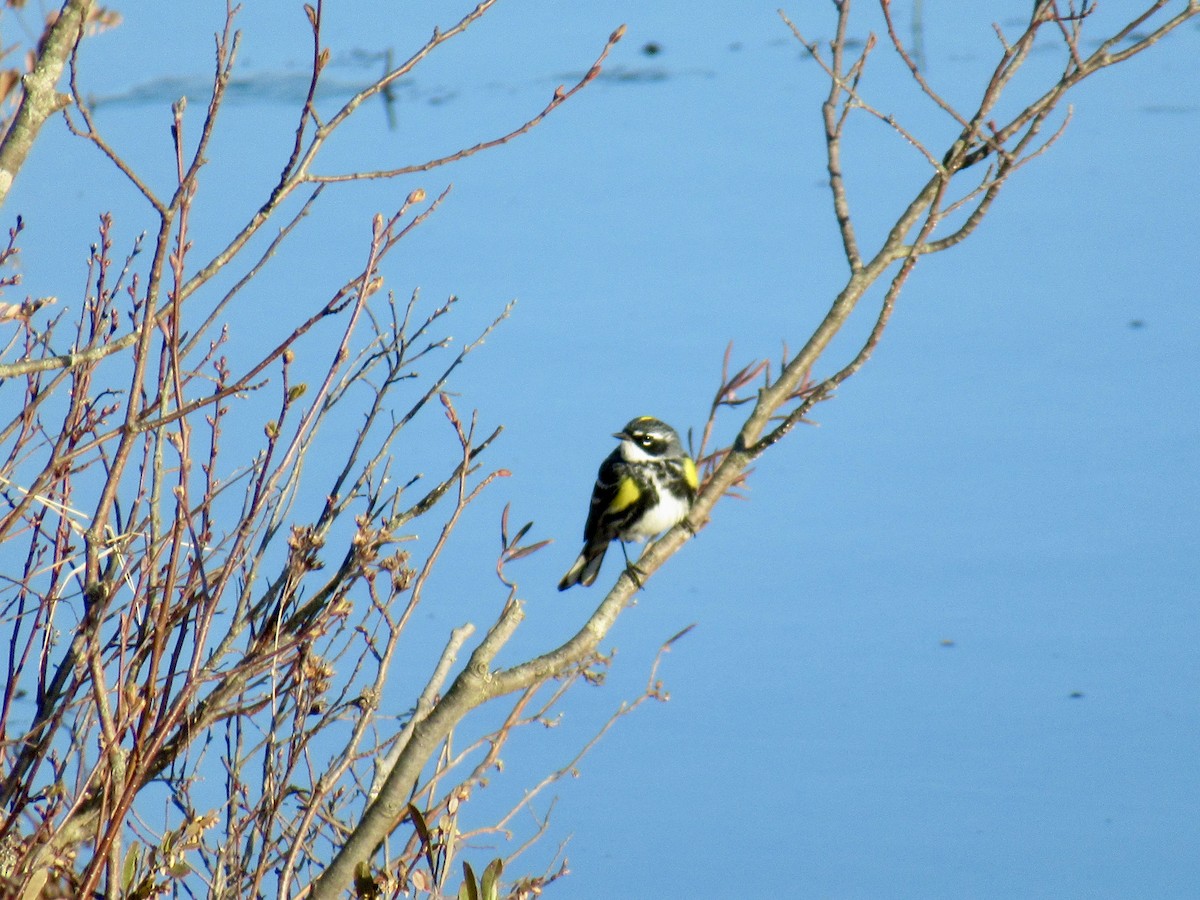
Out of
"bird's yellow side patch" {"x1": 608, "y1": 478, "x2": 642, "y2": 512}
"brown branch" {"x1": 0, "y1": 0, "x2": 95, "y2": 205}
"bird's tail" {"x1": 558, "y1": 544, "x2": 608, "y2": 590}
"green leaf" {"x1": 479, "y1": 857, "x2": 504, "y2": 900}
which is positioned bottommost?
"green leaf" {"x1": 479, "y1": 857, "x2": 504, "y2": 900}

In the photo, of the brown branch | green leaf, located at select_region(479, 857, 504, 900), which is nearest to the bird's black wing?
green leaf, located at select_region(479, 857, 504, 900)

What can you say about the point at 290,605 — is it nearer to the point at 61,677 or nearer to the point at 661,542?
the point at 61,677

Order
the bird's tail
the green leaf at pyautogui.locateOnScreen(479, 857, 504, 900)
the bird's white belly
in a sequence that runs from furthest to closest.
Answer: the bird's tail, the bird's white belly, the green leaf at pyautogui.locateOnScreen(479, 857, 504, 900)

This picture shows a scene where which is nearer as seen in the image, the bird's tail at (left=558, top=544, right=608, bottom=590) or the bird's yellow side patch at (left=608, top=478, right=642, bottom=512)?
the bird's yellow side patch at (left=608, top=478, right=642, bottom=512)

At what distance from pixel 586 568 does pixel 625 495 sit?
283mm

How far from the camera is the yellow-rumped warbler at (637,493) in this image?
4.02 m

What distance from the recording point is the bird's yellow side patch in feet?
13.2

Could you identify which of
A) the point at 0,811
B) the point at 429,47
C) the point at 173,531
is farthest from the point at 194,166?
the point at 0,811

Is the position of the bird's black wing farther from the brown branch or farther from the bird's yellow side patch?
the brown branch

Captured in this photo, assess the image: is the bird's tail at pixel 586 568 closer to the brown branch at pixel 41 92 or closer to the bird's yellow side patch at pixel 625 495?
the bird's yellow side patch at pixel 625 495

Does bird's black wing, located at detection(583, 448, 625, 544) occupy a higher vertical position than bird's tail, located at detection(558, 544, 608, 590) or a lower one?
higher

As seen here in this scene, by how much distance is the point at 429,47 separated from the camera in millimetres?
1632

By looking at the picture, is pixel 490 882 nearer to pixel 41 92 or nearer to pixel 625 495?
pixel 41 92

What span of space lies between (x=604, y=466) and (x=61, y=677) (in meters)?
2.49
